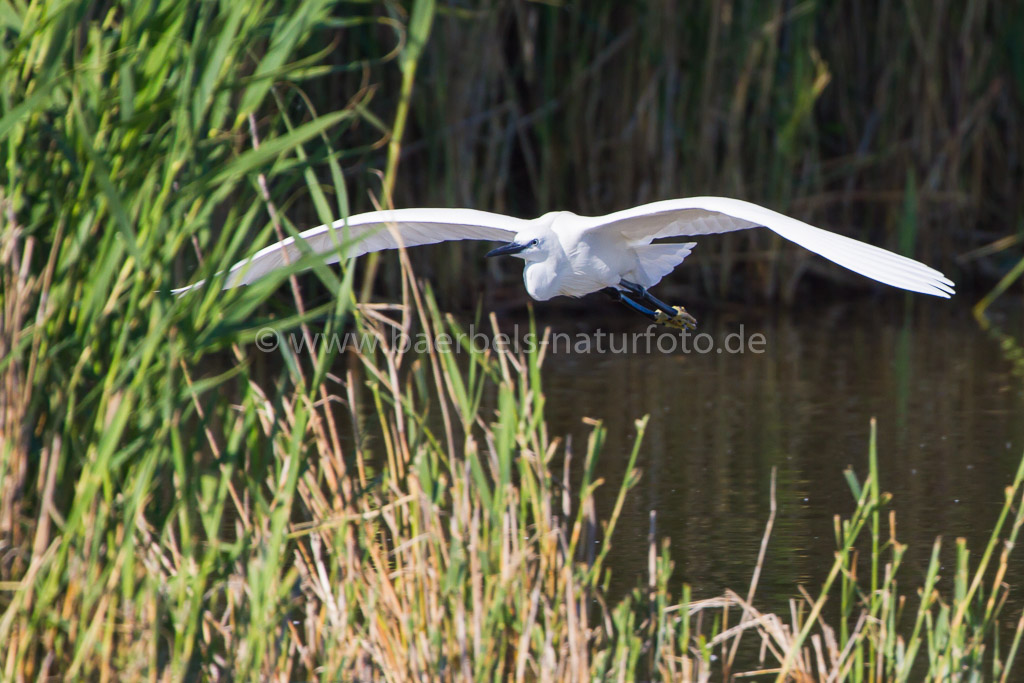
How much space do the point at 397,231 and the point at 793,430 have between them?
229cm

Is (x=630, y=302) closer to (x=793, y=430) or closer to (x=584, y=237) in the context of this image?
(x=584, y=237)

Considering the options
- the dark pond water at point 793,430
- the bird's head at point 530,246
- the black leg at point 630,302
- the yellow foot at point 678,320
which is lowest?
the dark pond water at point 793,430

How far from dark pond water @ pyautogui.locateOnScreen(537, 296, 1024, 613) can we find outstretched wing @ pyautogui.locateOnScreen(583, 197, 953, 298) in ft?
2.48

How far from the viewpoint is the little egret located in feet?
8.24

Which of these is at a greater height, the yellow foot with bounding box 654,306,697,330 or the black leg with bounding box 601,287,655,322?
the black leg with bounding box 601,287,655,322

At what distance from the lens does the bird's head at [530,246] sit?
2.89 metres

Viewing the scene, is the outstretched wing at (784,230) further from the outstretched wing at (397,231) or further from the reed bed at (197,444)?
the reed bed at (197,444)

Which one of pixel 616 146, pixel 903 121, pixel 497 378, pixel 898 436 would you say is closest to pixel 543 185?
pixel 616 146

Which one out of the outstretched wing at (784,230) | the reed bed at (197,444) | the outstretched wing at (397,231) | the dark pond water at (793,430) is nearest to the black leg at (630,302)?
the outstretched wing at (784,230)

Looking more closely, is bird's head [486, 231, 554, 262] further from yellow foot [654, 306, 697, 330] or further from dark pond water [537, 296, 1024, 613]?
dark pond water [537, 296, 1024, 613]

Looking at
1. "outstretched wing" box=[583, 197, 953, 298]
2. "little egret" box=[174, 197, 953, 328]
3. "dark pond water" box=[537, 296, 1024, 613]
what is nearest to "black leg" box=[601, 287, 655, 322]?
"little egret" box=[174, 197, 953, 328]

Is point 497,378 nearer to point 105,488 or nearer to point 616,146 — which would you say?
point 105,488

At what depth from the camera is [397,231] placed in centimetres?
224

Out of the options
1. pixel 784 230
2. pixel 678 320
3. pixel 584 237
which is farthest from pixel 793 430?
pixel 784 230
